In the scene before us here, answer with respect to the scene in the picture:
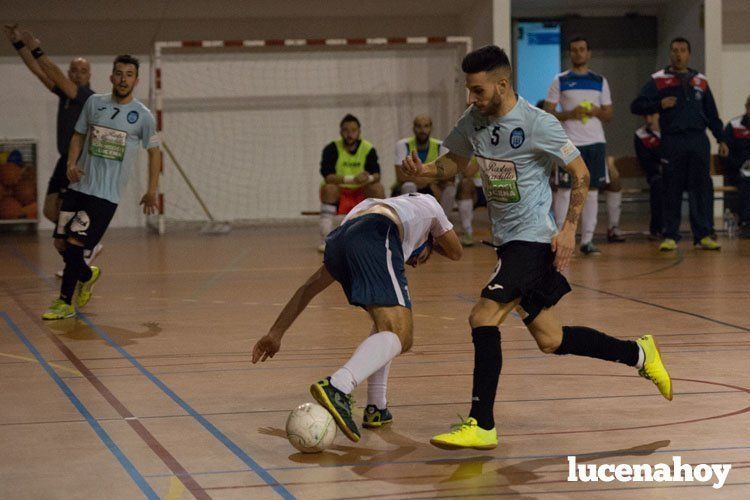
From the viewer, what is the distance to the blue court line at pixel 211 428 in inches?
160

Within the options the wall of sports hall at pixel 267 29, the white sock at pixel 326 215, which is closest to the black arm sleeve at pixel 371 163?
the white sock at pixel 326 215

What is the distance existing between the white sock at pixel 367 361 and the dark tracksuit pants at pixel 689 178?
341 inches

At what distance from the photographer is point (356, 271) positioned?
480 cm

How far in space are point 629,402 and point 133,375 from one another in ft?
8.34

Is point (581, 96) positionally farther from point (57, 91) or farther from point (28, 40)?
point (28, 40)

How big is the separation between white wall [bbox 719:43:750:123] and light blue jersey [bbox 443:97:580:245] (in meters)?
16.0

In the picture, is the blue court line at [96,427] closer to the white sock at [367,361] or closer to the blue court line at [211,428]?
the blue court line at [211,428]

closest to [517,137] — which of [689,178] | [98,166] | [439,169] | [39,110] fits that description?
[439,169]

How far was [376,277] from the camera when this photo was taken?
15.7 ft

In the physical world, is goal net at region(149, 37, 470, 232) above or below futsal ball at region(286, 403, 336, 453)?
above

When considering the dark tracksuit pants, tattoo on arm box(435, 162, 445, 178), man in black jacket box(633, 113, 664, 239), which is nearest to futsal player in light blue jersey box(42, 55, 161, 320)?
tattoo on arm box(435, 162, 445, 178)

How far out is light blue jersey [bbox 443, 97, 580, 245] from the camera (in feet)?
16.2

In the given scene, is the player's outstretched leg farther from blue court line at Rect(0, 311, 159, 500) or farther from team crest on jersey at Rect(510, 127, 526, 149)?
blue court line at Rect(0, 311, 159, 500)

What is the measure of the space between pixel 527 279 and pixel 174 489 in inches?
64.9
